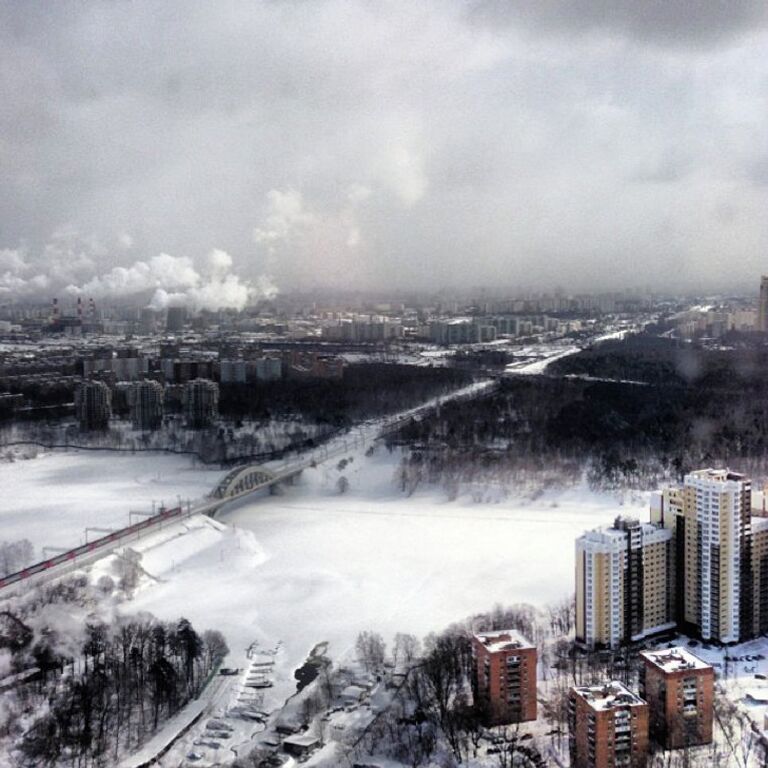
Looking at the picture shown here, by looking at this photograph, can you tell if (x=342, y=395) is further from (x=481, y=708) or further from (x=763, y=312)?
(x=481, y=708)

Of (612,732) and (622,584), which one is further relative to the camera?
(622,584)

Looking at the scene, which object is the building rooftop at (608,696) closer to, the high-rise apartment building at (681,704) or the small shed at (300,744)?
the high-rise apartment building at (681,704)

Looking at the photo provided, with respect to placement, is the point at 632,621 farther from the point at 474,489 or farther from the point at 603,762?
the point at 474,489

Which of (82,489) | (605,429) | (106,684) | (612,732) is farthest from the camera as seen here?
(605,429)

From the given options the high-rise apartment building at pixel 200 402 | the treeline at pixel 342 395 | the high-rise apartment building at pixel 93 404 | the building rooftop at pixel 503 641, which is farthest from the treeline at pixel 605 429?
the building rooftop at pixel 503 641

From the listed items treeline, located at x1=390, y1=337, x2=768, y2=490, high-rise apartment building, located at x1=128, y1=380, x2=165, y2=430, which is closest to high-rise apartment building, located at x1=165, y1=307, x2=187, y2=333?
high-rise apartment building, located at x1=128, y1=380, x2=165, y2=430

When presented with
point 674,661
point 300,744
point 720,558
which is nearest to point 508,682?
point 674,661
